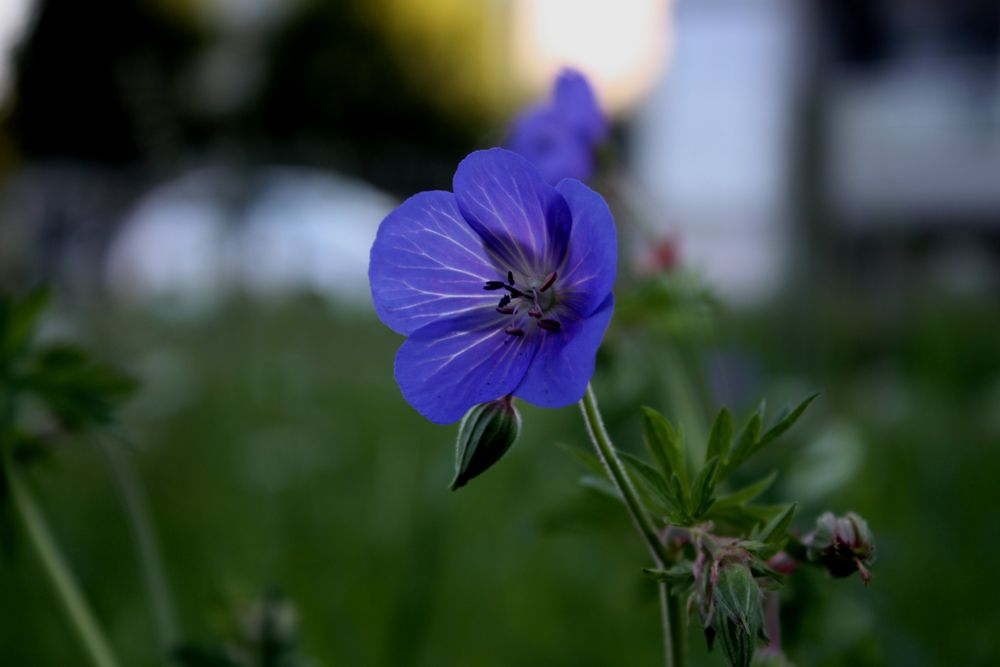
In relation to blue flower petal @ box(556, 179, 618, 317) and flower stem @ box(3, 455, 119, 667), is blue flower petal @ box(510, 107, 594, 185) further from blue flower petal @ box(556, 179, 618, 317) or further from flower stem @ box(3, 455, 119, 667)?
flower stem @ box(3, 455, 119, 667)

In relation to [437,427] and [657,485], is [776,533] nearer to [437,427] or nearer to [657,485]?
[657,485]

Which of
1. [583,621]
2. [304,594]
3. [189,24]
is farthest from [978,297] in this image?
[189,24]

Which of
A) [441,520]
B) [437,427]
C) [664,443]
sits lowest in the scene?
[437,427]

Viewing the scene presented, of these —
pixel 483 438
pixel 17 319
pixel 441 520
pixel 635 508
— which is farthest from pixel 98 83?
pixel 635 508

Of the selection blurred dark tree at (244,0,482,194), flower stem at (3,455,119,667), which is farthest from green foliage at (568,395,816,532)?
blurred dark tree at (244,0,482,194)

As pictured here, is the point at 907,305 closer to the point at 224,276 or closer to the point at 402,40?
the point at 224,276
